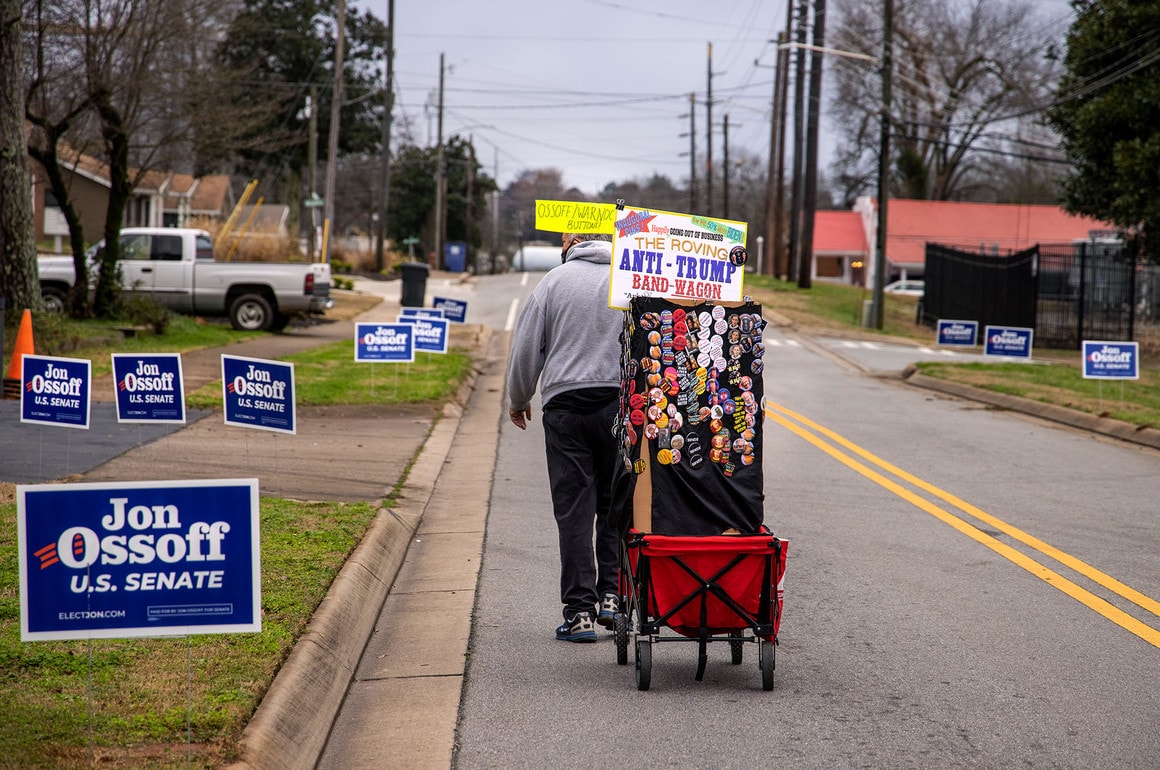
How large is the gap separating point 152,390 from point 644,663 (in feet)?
19.4

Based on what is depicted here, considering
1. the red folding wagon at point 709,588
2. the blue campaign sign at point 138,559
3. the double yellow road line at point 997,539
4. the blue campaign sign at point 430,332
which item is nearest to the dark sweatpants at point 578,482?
the red folding wagon at point 709,588

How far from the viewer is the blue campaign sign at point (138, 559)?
4.07m

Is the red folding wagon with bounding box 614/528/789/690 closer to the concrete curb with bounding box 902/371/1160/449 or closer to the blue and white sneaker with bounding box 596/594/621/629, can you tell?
the blue and white sneaker with bounding box 596/594/621/629

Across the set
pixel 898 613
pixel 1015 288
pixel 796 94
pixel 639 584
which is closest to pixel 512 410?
pixel 639 584

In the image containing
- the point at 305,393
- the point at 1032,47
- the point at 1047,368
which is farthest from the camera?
the point at 1032,47

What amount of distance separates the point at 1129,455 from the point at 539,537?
765 cm

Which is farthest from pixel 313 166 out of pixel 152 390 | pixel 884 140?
pixel 152 390

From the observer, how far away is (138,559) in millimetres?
4168

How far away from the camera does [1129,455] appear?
43.3 ft

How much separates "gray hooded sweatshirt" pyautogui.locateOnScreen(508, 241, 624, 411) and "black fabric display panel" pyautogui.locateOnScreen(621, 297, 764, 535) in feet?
1.81

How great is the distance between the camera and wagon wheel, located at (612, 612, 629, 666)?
563 cm

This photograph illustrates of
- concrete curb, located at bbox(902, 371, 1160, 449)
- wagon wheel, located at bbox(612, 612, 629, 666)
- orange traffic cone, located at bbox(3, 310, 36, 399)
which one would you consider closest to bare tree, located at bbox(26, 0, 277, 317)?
orange traffic cone, located at bbox(3, 310, 36, 399)

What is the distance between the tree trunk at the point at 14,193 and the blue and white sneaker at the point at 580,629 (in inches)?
575

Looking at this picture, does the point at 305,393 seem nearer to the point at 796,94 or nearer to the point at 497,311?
the point at 497,311
